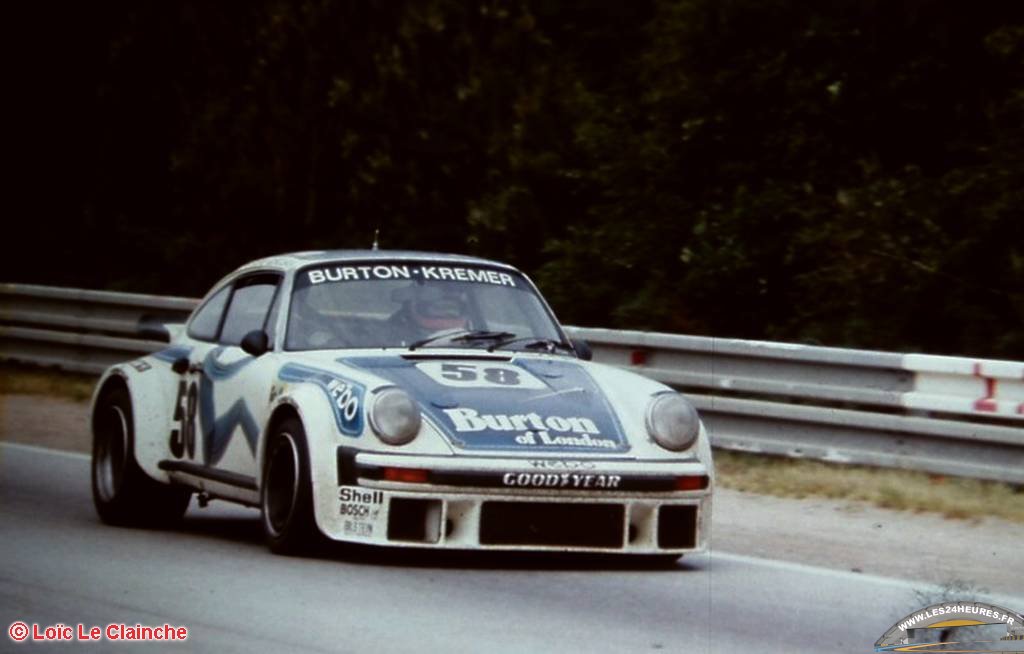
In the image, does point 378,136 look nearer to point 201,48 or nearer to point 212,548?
point 201,48

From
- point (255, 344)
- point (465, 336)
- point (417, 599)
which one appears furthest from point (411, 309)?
point (417, 599)

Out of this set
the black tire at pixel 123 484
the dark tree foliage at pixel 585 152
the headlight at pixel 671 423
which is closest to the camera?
the headlight at pixel 671 423

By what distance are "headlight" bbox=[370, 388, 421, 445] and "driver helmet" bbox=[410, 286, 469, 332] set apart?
1182 millimetres

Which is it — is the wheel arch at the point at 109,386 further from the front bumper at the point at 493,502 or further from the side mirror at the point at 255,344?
the front bumper at the point at 493,502

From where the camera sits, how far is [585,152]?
19156mm

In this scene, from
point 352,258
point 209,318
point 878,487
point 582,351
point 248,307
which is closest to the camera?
point 582,351

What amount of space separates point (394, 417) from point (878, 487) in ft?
14.1

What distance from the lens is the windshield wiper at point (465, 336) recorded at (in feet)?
30.8

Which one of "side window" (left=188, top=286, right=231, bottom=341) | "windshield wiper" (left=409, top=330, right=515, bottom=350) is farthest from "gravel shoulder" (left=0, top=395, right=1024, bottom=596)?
"side window" (left=188, top=286, right=231, bottom=341)

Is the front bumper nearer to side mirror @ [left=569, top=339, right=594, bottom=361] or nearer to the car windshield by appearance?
the car windshield

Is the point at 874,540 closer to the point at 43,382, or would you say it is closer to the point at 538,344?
the point at 538,344

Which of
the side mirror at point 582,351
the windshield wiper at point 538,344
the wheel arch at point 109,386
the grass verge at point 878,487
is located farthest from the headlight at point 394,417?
the grass verge at point 878,487

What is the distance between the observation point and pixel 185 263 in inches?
846

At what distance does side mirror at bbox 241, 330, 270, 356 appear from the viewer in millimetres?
9461
